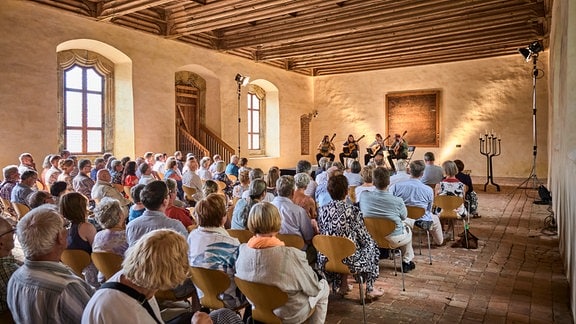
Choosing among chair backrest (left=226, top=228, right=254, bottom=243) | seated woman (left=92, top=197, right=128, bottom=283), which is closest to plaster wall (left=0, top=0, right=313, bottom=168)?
seated woman (left=92, top=197, right=128, bottom=283)

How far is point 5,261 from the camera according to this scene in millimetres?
2076

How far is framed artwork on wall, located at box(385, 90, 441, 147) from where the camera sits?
49.6 feet

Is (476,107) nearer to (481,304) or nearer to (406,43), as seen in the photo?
(406,43)

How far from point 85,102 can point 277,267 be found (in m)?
9.26

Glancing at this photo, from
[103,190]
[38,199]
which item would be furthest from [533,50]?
[38,199]

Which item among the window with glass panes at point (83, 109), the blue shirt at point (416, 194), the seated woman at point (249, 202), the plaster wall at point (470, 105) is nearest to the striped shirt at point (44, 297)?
the seated woman at point (249, 202)

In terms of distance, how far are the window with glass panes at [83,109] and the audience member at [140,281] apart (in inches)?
368

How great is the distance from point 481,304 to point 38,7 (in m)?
9.32

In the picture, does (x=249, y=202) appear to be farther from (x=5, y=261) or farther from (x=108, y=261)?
(x=5, y=261)

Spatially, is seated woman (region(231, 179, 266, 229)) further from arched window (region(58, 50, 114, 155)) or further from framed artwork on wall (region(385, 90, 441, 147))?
framed artwork on wall (region(385, 90, 441, 147))

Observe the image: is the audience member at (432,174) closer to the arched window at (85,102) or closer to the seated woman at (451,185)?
the seated woman at (451,185)

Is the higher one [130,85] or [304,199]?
[130,85]

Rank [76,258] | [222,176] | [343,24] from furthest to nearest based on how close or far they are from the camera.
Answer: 1. [343,24]
2. [222,176]
3. [76,258]

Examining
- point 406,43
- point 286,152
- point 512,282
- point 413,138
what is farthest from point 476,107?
point 512,282
